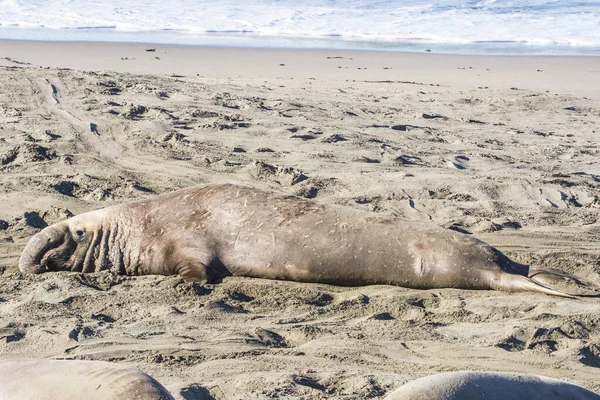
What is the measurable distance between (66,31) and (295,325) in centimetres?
1999

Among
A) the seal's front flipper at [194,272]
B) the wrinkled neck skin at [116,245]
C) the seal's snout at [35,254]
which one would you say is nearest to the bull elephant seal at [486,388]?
the seal's front flipper at [194,272]

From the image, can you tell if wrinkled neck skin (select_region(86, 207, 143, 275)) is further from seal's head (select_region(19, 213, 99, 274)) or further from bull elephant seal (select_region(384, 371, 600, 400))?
bull elephant seal (select_region(384, 371, 600, 400))

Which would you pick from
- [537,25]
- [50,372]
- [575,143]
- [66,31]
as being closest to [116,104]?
[575,143]

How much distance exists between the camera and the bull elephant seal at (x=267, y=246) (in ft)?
16.8

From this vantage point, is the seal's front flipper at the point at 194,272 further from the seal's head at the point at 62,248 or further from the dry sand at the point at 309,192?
the seal's head at the point at 62,248

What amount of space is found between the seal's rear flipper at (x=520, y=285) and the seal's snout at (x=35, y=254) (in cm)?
292

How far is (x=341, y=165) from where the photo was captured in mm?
7781

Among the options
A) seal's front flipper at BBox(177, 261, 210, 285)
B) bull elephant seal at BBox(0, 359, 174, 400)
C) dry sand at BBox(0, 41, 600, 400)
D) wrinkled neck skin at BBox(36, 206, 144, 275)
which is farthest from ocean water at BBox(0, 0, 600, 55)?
bull elephant seal at BBox(0, 359, 174, 400)

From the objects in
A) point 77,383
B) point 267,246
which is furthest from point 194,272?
point 77,383

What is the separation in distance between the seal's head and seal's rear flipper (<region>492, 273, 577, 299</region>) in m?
2.75

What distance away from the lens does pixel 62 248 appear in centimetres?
546

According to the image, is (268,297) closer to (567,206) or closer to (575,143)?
(567,206)

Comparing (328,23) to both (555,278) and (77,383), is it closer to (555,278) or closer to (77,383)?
(555,278)

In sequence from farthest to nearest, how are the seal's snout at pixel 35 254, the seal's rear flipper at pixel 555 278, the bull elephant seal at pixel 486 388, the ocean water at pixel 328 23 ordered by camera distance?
the ocean water at pixel 328 23 < the seal's snout at pixel 35 254 < the seal's rear flipper at pixel 555 278 < the bull elephant seal at pixel 486 388
